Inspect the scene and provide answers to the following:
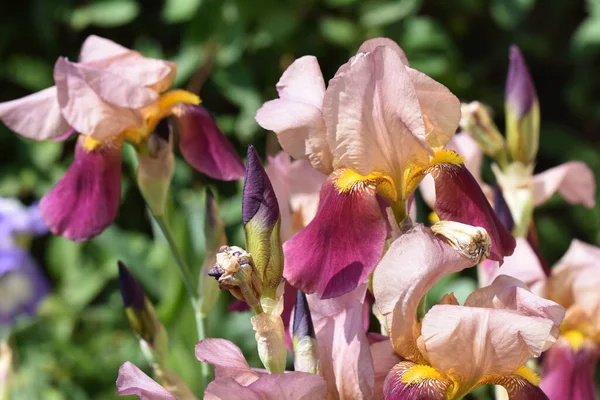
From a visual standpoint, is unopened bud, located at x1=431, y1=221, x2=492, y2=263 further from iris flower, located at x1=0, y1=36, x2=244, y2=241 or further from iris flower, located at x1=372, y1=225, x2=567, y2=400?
iris flower, located at x1=0, y1=36, x2=244, y2=241

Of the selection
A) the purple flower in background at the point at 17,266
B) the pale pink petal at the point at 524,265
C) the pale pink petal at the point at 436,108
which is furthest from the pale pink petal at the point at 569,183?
the purple flower in background at the point at 17,266

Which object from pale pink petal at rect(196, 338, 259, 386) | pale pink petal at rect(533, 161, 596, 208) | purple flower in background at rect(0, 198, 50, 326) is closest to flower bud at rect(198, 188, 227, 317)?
pale pink petal at rect(196, 338, 259, 386)

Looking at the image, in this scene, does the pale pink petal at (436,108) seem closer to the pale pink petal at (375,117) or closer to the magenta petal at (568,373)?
the pale pink petal at (375,117)

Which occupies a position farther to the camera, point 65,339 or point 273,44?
point 273,44

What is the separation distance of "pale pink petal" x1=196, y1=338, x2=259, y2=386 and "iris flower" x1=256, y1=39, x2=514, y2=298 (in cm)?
7

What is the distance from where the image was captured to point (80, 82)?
768mm

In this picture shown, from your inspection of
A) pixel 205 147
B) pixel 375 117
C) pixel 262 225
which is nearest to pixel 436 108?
pixel 375 117

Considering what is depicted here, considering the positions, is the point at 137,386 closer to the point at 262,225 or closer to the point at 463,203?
the point at 262,225

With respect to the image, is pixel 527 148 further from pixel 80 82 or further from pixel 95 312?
pixel 95 312

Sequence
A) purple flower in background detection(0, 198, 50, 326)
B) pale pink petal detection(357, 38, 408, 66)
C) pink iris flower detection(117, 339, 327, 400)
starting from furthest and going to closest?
purple flower in background detection(0, 198, 50, 326)
pale pink petal detection(357, 38, 408, 66)
pink iris flower detection(117, 339, 327, 400)

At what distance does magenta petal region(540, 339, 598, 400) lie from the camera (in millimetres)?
813

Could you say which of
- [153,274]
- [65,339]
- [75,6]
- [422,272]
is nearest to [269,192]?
[422,272]

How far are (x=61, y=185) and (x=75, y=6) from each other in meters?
1.67

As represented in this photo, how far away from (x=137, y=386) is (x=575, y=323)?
52 centimetres
